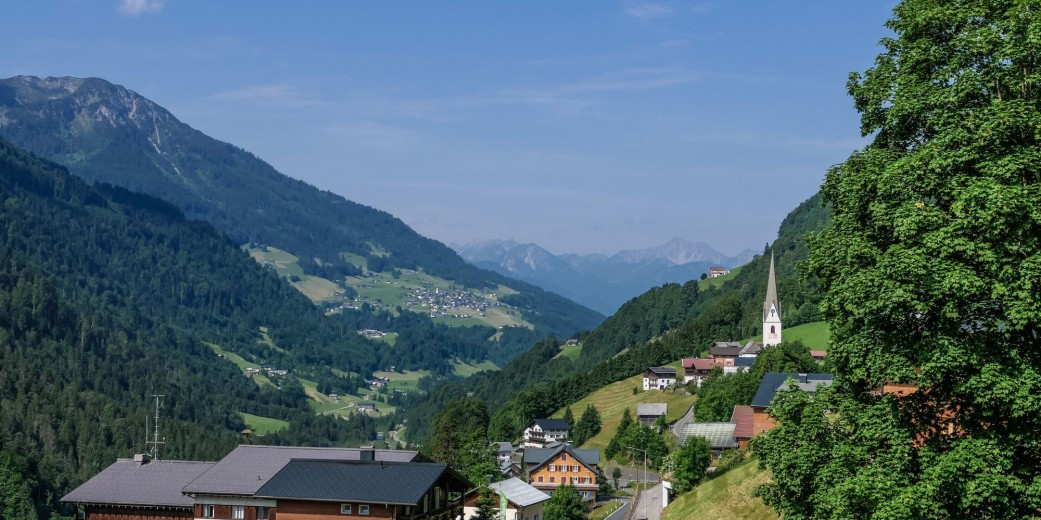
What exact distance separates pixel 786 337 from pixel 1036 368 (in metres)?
177

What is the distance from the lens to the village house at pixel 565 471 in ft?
421

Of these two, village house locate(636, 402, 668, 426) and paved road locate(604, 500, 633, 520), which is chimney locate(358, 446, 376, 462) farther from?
village house locate(636, 402, 668, 426)

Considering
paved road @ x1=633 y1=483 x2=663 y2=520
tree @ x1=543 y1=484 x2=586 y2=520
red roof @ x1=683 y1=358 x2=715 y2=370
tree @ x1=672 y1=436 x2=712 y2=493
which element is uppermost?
tree @ x1=672 y1=436 x2=712 y2=493

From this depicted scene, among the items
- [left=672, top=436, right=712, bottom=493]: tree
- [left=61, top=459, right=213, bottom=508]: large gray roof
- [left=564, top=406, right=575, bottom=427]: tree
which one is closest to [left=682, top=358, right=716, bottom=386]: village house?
[left=564, top=406, right=575, bottom=427]: tree

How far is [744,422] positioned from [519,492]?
26717mm

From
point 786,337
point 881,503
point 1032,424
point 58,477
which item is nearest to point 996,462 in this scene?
point 1032,424

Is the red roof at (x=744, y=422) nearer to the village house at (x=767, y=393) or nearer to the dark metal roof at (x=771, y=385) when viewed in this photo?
the village house at (x=767, y=393)

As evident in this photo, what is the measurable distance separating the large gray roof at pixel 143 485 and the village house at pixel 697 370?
12965 cm

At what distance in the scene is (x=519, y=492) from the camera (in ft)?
340

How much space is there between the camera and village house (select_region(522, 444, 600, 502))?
421 ft

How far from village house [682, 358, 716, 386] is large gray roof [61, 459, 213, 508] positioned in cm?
12965

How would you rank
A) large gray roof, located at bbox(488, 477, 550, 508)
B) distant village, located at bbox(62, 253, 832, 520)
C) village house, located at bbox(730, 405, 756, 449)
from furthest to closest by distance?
village house, located at bbox(730, 405, 756, 449) < large gray roof, located at bbox(488, 477, 550, 508) < distant village, located at bbox(62, 253, 832, 520)

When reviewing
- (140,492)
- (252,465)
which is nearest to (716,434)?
(252,465)

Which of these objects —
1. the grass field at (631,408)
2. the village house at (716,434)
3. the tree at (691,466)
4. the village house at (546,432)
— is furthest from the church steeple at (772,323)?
the tree at (691,466)
